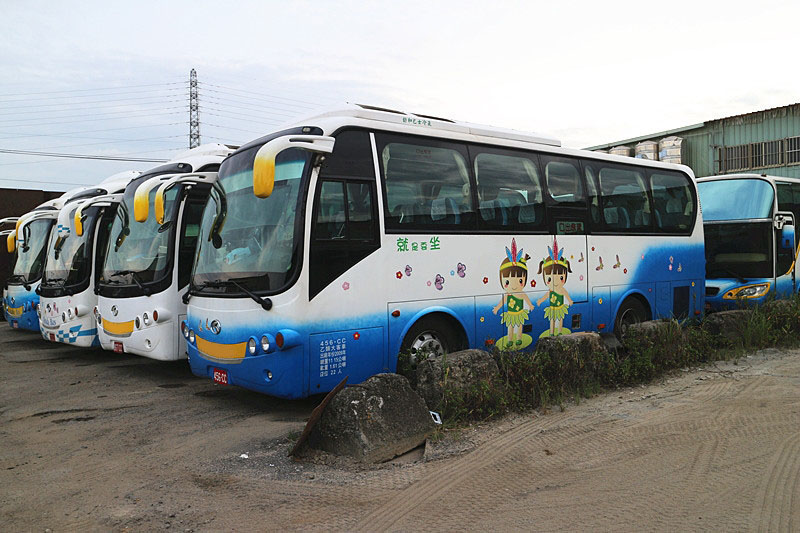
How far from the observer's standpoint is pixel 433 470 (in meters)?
5.18

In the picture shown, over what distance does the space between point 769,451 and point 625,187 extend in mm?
5958

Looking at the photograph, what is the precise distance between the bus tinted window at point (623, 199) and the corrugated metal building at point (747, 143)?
16090 mm

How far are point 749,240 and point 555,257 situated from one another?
5.66 m

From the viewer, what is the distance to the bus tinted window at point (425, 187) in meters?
7.31

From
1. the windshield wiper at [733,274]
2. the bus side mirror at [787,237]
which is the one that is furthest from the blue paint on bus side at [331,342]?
the bus side mirror at [787,237]

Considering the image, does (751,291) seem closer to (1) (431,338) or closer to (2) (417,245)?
(1) (431,338)

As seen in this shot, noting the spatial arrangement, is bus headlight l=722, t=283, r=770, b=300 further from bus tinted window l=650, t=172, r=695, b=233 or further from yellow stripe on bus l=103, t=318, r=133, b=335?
yellow stripe on bus l=103, t=318, r=133, b=335

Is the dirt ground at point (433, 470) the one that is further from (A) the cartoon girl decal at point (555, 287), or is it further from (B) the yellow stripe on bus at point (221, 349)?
(A) the cartoon girl decal at point (555, 287)

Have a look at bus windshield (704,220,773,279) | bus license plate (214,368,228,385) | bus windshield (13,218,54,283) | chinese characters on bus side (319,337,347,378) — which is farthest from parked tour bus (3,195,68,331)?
bus windshield (704,220,773,279)

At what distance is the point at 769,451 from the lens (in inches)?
211

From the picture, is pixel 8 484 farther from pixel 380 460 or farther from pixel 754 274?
pixel 754 274

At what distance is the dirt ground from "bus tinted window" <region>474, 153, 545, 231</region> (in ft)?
8.37

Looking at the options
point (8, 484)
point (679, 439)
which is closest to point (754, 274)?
point (679, 439)

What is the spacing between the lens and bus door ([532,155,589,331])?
9211 millimetres
